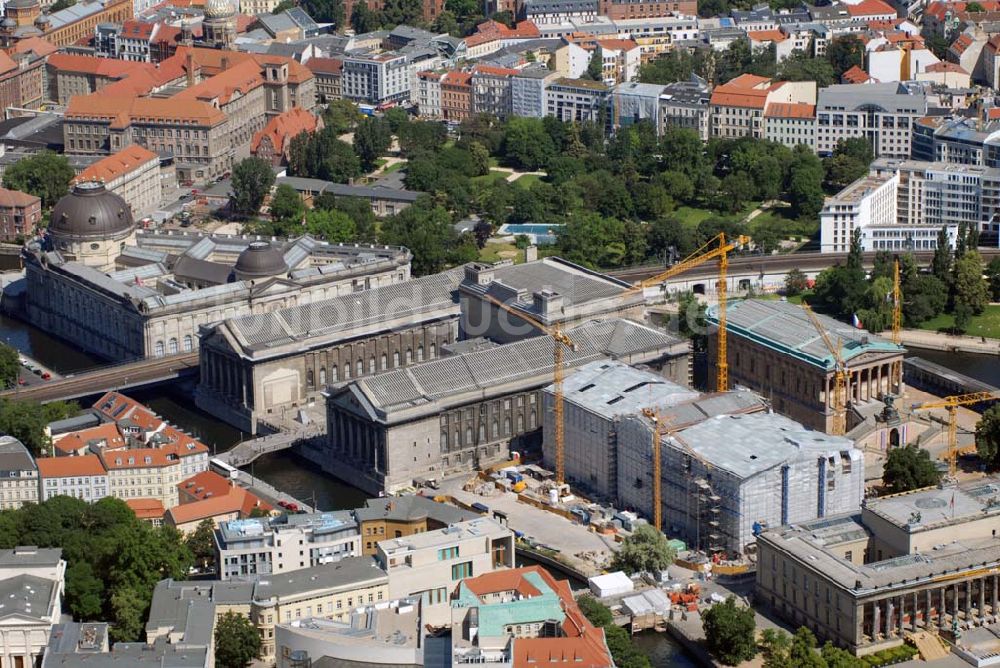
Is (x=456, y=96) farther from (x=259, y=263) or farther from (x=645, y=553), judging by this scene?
(x=645, y=553)

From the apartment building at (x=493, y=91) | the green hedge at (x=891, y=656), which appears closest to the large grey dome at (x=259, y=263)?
the apartment building at (x=493, y=91)

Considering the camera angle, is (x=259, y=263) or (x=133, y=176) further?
(x=133, y=176)

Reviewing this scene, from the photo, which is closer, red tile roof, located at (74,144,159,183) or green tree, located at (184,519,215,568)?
green tree, located at (184,519,215,568)

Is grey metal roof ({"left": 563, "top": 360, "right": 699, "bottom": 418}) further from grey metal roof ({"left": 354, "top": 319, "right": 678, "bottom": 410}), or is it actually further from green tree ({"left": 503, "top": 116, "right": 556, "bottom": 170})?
green tree ({"left": 503, "top": 116, "right": 556, "bottom": 170})

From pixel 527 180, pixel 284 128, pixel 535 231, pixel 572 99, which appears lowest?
pixel 535 231

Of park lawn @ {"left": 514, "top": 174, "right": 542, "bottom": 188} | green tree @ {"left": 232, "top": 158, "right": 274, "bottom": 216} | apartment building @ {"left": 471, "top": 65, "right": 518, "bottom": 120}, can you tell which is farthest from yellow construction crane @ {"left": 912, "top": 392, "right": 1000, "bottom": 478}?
apartment building @ {"left": 471, "top": 65, "right": 518, "bottom": 120}

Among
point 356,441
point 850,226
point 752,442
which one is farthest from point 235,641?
point 850,226

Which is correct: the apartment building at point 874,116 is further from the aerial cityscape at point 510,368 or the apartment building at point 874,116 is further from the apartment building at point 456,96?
the apartment building at point 456,96
